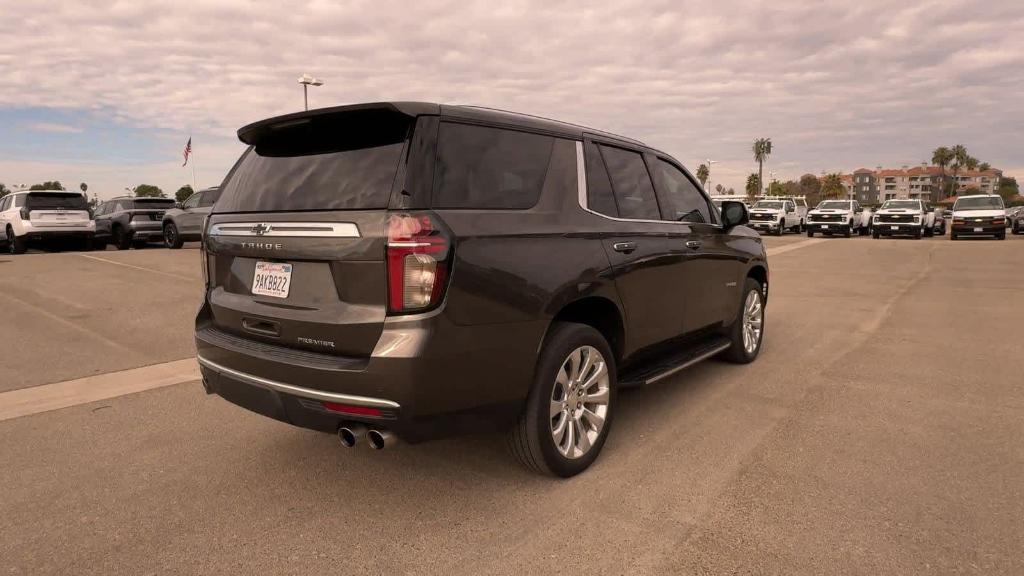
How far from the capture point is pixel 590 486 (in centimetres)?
313

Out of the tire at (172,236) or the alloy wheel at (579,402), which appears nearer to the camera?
the alloy wheel at (579,402)

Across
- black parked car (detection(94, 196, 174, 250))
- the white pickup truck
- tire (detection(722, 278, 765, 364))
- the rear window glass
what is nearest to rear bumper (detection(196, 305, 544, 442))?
the rear window glass

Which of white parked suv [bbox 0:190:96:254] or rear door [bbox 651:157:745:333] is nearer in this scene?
rear door [bbox 651:157:745:333]

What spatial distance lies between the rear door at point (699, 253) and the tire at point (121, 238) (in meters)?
19.5

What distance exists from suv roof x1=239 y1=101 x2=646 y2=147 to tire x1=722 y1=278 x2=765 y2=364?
233cm

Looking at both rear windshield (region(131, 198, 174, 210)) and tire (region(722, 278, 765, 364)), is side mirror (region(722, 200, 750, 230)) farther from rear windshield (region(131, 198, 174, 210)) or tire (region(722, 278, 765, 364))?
rear windshield (region(131, 198, 174, 210))

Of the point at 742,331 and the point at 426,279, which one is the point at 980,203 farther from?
the point at 426,279

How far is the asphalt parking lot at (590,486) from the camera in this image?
253cm

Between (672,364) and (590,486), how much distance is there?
4.05ft

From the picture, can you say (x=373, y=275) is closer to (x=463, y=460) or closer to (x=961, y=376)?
(x=463, y=460)

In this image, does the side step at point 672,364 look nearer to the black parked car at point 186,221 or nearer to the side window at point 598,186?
the side window at point 598,186

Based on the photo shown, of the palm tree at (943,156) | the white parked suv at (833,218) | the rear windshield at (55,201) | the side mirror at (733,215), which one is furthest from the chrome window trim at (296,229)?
the palm tree at (943,156)

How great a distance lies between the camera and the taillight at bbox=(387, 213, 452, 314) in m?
2.54

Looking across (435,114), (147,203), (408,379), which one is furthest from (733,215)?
(147,203)
